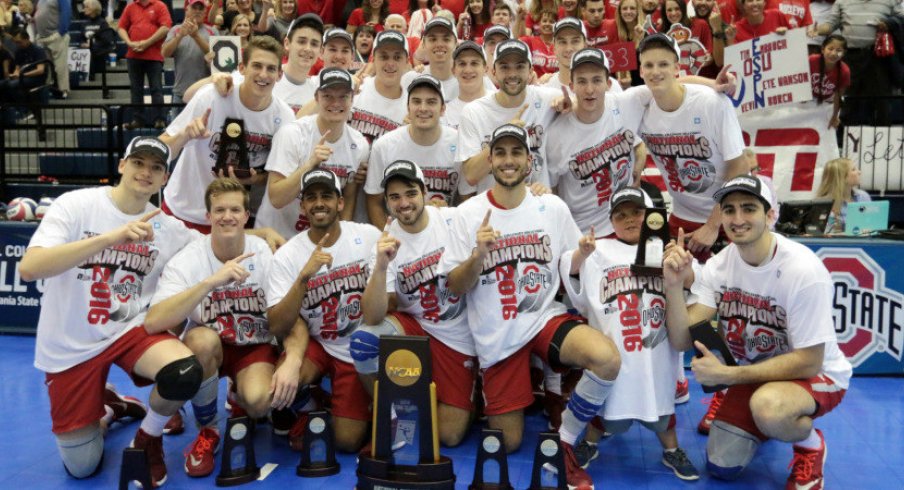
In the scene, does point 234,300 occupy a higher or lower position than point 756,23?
lower

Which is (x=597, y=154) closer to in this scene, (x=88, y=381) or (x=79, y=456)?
(x=88, y=381)

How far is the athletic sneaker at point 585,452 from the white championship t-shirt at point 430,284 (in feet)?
3.22

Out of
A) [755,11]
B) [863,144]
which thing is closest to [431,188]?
[755,11]

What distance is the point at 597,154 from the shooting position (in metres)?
6.22

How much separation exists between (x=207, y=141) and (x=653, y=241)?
3.49 meters

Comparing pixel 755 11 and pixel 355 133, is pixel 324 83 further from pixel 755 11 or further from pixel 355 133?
pixel 755 11

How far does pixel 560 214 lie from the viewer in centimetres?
553

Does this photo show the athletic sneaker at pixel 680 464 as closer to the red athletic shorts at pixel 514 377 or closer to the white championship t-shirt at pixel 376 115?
the red athletic shorts at pixel 514 377

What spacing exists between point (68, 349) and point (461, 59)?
3.57 metres

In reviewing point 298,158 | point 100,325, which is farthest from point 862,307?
point 100,325

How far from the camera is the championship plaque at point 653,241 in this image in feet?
16.3

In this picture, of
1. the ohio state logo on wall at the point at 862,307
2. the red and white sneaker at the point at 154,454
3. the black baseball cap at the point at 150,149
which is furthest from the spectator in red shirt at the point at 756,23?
the red and white sneaker at the point at 154,454

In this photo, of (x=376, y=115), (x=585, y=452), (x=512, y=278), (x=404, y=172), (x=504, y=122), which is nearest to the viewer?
(x=585, y=452)

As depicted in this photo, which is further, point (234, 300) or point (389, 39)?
point (389, 39)
